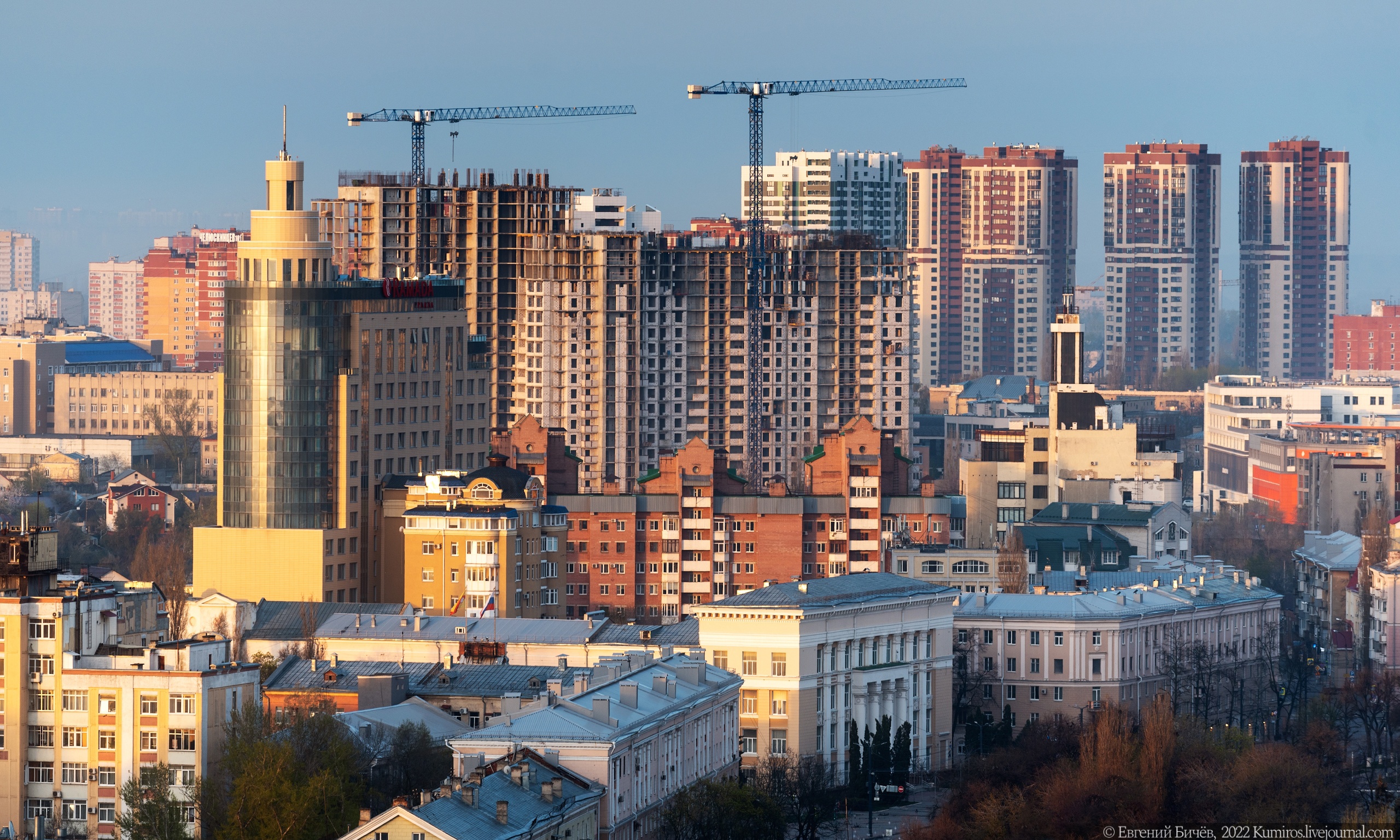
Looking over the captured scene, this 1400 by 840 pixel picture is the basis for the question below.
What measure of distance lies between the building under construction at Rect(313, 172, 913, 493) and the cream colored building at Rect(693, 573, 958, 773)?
53910mm

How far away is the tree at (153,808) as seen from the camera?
7538 cm

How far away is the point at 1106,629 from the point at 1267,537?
5426 cm

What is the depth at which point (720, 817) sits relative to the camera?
3177 inches

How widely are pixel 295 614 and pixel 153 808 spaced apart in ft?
112

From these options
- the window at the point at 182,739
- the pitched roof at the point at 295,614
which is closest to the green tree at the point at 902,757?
the pitched roof at the point at 295,614

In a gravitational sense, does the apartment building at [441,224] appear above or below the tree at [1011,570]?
above

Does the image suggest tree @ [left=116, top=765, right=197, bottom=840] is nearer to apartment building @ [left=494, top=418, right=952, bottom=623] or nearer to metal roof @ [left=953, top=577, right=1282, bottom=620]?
metal roof @ [left=953, top=577, right=1282, bottom=620]

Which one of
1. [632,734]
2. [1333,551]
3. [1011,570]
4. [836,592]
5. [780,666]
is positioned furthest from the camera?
[1333,551]

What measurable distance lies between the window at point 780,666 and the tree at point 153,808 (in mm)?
26846

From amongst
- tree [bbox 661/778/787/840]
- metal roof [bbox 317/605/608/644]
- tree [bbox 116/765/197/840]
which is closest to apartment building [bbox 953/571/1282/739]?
metal roof [bbox 317/605/608/644]

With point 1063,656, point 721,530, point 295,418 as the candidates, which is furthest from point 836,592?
point 721,530

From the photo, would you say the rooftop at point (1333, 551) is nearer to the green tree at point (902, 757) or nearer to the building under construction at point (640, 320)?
the building under construction at point (640, 320)

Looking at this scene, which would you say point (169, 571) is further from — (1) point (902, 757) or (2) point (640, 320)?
(2) point (640, 320)

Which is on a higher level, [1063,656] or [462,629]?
[462,629]
